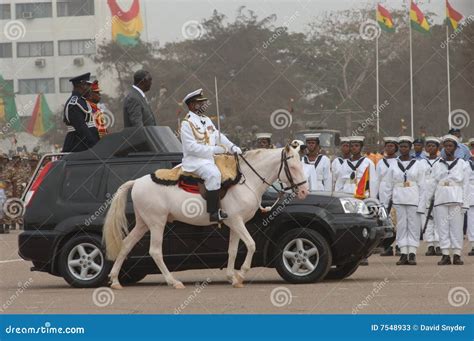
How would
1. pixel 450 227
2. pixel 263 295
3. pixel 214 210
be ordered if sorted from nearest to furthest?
pixel 263 295
pixel 214 210
pixel 450 227

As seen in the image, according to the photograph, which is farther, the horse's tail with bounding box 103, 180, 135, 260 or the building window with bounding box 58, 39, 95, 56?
the building window with bounding box 58, 39, 95, 56

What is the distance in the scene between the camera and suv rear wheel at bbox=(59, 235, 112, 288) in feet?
61.1

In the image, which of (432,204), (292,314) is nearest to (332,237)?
(292,314)

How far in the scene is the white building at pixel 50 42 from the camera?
6353 centimetres

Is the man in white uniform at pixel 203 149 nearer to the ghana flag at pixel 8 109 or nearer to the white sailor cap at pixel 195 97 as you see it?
the white sailor cap at pixel 195 97

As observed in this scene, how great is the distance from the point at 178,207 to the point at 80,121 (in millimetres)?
2480

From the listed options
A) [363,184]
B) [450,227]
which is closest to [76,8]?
[363,184]

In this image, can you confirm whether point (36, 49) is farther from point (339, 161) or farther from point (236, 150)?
point (236, 150)

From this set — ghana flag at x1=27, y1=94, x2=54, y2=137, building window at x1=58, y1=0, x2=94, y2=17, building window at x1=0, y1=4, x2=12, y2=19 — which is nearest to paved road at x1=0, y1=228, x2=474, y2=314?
ghana flag at x1=27, y1=94, x2=54, y2=137

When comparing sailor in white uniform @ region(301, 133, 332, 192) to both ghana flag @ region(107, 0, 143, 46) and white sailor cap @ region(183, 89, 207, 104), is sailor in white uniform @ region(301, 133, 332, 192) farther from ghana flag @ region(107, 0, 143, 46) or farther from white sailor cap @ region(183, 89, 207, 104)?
ghana flag @ region(107, 0, 143, 46)

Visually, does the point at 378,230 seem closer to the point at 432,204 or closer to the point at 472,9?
the point at 432,204

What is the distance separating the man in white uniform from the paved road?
3.71ft

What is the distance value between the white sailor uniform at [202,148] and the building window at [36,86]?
47.6 meters

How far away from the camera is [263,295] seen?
16938 mm
